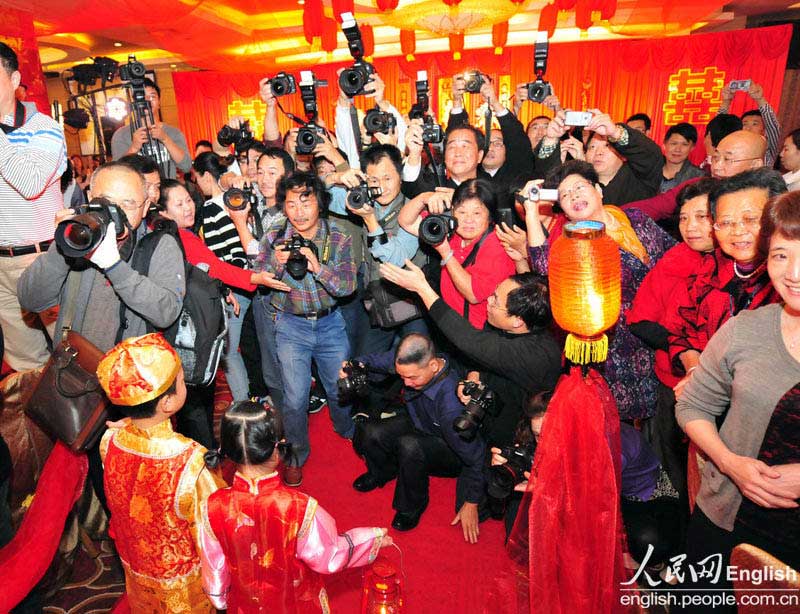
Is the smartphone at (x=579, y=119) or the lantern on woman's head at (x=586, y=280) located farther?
the smartphone at (x=579, y=119)

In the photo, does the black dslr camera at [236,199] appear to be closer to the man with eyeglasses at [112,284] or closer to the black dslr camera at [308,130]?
the black dslr camera at [308,130]

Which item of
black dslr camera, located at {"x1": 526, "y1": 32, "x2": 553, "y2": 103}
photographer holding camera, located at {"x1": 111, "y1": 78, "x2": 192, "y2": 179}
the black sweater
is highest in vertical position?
black dslr camera, located at {"x1": 526, "y1": 32, "x2": 553, "y2": 103}

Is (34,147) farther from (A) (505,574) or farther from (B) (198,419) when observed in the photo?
(A) (505,574)

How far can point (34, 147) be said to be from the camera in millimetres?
2078

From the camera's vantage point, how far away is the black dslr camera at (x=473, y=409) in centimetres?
198

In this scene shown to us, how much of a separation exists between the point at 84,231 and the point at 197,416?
115 centimetres

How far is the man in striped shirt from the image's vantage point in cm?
206

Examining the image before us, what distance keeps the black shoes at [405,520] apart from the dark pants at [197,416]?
0.94 meters

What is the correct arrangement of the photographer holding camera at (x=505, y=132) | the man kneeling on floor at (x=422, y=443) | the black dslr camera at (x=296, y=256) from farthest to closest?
the photographer holding camera at (x=505, y=132), the black dslr camera at (x=296, y=256), the man kneeling on floor at (x=422, y=443)

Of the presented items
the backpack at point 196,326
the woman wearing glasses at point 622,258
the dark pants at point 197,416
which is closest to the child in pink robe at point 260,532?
the backpack at point 196,326

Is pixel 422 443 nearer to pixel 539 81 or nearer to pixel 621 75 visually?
pixel 539 81

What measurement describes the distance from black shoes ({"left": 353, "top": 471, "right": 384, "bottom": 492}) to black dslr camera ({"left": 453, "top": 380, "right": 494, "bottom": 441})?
627 mm

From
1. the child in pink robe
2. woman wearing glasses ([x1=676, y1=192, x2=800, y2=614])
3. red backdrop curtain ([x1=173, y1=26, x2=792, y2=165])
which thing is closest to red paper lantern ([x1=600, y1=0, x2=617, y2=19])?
red backdrop curtain ([x1=173, y1=26, x2=792, y2=165])

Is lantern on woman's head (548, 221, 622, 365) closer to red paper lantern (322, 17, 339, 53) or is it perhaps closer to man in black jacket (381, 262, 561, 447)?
man in black jacket (381, 262, 561, 447)
